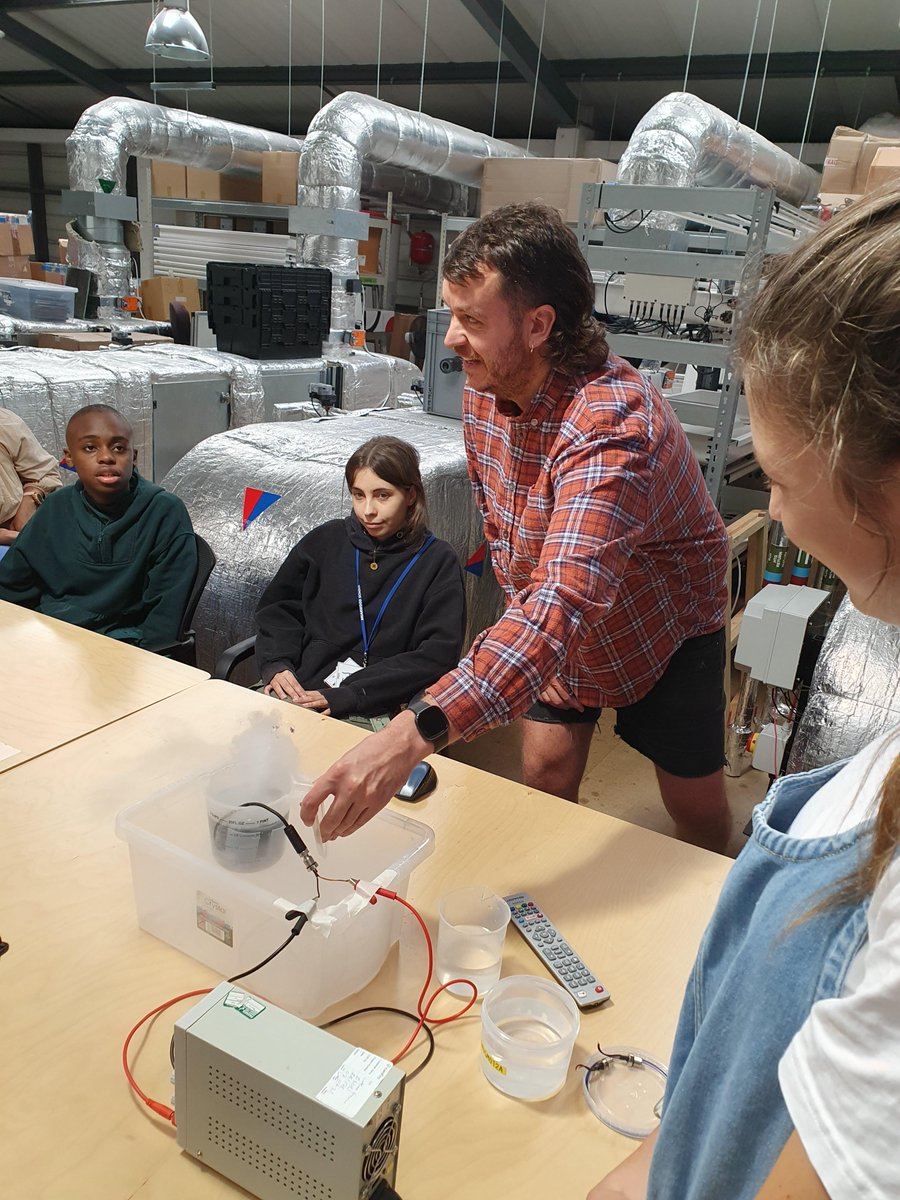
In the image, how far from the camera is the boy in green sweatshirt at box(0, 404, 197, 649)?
88.2 inches

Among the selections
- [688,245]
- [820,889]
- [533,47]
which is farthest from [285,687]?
[533,47]

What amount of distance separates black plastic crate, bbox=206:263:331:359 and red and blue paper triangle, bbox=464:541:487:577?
7.11 feet

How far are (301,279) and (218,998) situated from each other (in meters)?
4.42

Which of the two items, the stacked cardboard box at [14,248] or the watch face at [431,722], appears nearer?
the watch face at [431,722]

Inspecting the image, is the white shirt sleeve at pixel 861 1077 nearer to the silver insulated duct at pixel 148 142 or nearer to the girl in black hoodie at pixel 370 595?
the girl in black hoodie at pixel 370 595

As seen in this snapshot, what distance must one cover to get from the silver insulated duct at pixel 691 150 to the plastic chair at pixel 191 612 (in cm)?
317

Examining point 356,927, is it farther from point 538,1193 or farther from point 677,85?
point 677,85

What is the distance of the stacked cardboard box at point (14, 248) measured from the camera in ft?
18.7

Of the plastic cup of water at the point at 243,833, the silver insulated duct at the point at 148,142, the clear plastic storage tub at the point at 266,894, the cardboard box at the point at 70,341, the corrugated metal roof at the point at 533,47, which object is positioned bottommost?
the clear plastic storage tub at the point at 266,894

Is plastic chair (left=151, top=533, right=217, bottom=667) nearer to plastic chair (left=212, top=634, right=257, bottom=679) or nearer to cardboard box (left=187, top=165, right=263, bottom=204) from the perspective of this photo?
plastic chair (left=212, top=634, right=257, bottom=679)

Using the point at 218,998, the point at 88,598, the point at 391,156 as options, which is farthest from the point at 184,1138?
the point at 391,156

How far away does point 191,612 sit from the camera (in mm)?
2230

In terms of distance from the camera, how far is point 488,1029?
0.83 metres

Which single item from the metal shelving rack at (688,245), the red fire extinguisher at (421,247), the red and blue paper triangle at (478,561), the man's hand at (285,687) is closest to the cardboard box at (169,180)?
the red fire extinguisher at (421,247)
